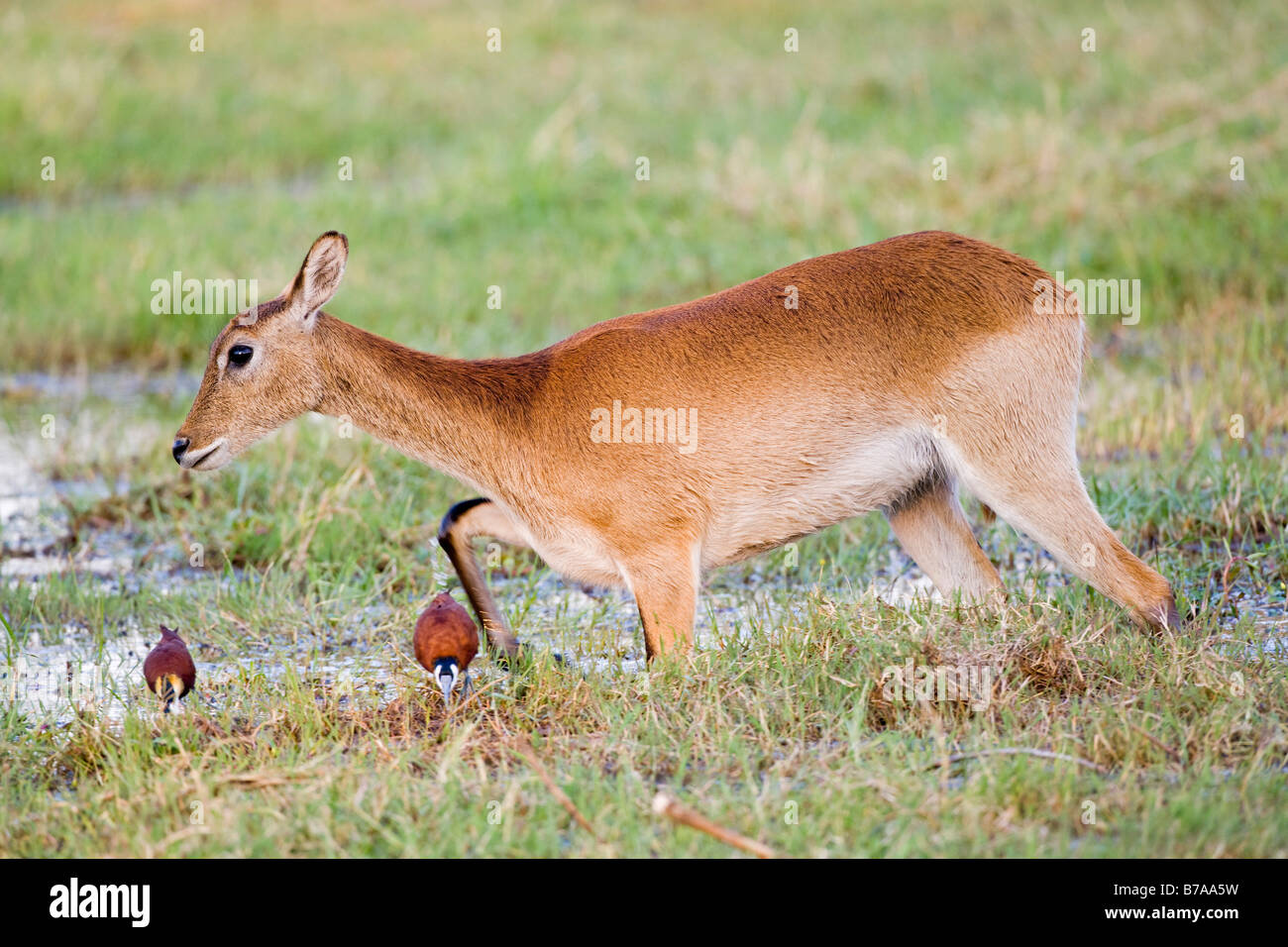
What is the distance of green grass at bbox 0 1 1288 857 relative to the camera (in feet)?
13.2

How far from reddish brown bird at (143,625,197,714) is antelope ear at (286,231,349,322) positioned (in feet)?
3.64

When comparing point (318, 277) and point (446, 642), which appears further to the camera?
point (318, 277)

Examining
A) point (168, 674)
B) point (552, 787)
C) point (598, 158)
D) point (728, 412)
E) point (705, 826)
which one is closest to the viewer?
point (705, 826)

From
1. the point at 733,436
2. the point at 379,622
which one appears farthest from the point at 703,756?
the point at 379,622

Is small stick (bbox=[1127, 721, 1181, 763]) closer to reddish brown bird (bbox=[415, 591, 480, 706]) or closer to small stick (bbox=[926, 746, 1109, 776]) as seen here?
small stick (bbox=[926, 746, 1109, 776])

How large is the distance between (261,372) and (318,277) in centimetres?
35

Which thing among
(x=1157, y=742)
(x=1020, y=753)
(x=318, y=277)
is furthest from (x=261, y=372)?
(x=1157, y=742)

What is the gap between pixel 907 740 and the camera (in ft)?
14.2

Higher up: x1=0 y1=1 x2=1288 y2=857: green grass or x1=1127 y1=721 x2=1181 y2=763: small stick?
x1=0 y1=1 x2=1288 y2=857: green grass

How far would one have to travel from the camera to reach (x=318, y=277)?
197 inches

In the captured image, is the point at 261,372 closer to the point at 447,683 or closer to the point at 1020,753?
the point at 447,683

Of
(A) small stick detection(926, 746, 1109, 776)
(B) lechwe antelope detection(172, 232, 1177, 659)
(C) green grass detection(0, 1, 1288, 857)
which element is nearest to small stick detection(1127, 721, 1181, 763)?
(C) green grass detection(0, 1, 1288, 857)
